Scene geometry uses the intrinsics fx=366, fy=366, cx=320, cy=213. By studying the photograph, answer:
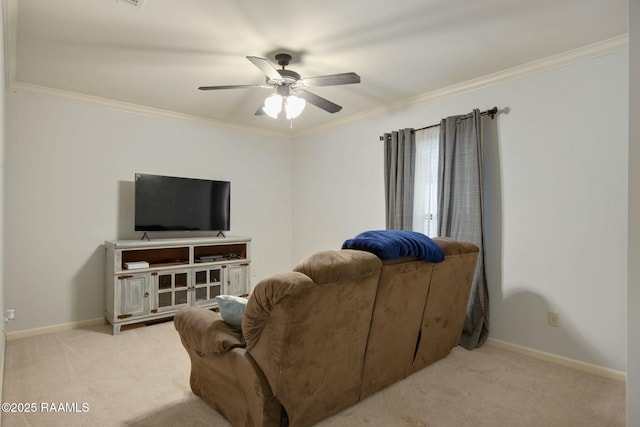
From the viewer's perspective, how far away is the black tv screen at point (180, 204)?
156 inches

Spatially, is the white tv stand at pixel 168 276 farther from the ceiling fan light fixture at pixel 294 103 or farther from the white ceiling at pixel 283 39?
the ceiling fan light fixture at pixel 294 103

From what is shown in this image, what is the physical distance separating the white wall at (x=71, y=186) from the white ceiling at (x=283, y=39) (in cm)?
38

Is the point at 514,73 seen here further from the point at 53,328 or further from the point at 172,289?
the point at 53,328

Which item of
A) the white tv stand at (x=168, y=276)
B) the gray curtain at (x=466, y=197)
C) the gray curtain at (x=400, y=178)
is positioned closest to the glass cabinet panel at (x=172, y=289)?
the white tv stand at (x=168, y=276)

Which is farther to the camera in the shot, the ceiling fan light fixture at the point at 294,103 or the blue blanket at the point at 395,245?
the ceiling fan light fixture at the point at 294,103

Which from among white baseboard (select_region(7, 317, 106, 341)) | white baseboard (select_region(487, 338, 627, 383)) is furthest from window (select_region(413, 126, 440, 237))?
white baseboard (select_region(7, 317, 106, 341))

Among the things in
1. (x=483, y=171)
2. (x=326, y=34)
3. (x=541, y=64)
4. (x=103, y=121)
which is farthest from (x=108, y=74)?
(x=541, y=64)

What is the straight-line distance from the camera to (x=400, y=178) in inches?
152

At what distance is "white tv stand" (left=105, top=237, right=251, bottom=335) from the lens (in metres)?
3.58

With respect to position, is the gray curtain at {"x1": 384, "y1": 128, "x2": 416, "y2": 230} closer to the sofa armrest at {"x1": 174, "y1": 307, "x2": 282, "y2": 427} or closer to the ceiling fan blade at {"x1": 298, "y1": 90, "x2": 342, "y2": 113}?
the ceiling fan blade at {"x1": 298, "y1": 90, "x2": 342, "y2": 113}

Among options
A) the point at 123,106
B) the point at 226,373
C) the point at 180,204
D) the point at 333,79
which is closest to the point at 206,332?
the point at 226,373

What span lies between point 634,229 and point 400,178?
242 centimetres

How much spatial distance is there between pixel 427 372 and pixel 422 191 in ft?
5.88

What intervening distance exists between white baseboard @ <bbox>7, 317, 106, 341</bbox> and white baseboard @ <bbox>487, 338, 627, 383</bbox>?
154 inches
